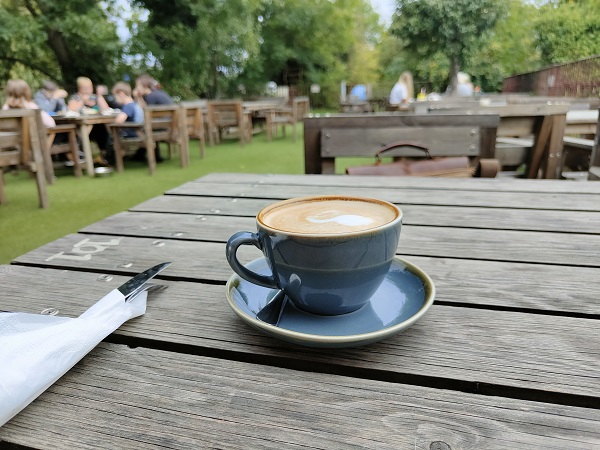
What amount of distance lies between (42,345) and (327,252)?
10.0 inches

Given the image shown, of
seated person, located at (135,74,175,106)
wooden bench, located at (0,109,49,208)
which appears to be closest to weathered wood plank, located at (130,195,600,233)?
wooden bench, located at (0,109,49,208)

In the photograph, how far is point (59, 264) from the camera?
2.13 ft

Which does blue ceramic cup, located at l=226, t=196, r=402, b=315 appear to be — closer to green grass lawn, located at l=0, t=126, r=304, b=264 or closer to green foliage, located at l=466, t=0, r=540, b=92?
green grass lawn, located at l=0, t=126, r=304, b=264

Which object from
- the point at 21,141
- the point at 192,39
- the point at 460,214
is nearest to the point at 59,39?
the point at 192,39

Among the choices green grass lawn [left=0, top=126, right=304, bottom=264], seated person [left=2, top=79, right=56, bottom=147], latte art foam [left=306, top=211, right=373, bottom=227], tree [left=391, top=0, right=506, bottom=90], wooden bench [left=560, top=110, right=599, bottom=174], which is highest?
tree [left=391, top=0, right=506, bottom=90]

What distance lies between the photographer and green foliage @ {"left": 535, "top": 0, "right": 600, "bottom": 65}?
35.2 ft

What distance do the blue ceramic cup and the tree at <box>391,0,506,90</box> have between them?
14.3 meters

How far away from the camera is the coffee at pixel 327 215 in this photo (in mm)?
428

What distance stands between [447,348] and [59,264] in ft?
1.78

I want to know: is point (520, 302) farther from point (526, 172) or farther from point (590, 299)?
point (526, 172)

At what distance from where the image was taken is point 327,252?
392 millimetres

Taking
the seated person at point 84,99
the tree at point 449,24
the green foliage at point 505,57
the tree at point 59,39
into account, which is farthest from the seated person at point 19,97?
the green foliage at point 505,57

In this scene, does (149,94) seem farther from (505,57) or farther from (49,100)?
(505,57)

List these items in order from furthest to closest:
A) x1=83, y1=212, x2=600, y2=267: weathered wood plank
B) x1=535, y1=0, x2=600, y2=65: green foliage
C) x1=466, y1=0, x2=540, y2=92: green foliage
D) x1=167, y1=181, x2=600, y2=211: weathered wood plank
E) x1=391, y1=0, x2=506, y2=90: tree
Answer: x1=466, y1=0, x2=540, y2=92: green foliage < x1=391, y1=0, x2=506, y2=90: tree < x1=535, y1=0, x2=600, y2=65: green foliage < x1=167, y1=181, x2=600, y2=211: weathered wood plank < x1=83, y1=212, x2=600, y2=267: weathered wood plank
